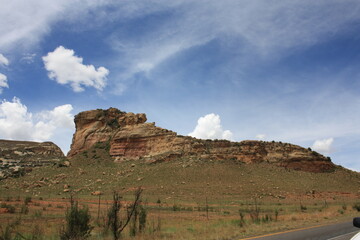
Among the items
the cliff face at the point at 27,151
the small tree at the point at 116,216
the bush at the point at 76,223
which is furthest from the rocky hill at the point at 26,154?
the bush at the point at 76,223

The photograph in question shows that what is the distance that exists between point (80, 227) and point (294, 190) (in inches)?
1804

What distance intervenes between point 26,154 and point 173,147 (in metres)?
57.4

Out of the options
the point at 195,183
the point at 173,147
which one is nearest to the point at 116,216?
the point at 195,183

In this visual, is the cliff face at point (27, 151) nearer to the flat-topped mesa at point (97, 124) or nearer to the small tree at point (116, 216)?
the flat-topped mesa at point (97, 124)

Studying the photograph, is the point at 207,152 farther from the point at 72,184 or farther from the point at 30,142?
the point at 30,142

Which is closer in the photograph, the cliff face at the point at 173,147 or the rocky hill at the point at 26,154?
the cliff face at the point at 173,147

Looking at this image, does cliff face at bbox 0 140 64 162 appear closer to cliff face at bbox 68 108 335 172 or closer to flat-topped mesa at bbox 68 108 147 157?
flat-topped mesa at bbox 68 108 147 157

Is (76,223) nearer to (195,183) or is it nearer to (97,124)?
(195,183)

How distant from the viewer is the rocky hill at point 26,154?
75938 millimetres

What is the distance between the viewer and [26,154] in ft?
300

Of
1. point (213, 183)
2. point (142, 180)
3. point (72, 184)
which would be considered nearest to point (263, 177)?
point (213, 183)

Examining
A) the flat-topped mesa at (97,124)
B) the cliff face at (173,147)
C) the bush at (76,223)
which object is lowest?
the bush at (76,223)

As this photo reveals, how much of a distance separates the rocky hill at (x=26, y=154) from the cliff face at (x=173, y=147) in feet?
43.1

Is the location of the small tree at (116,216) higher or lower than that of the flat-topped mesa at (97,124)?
lower
